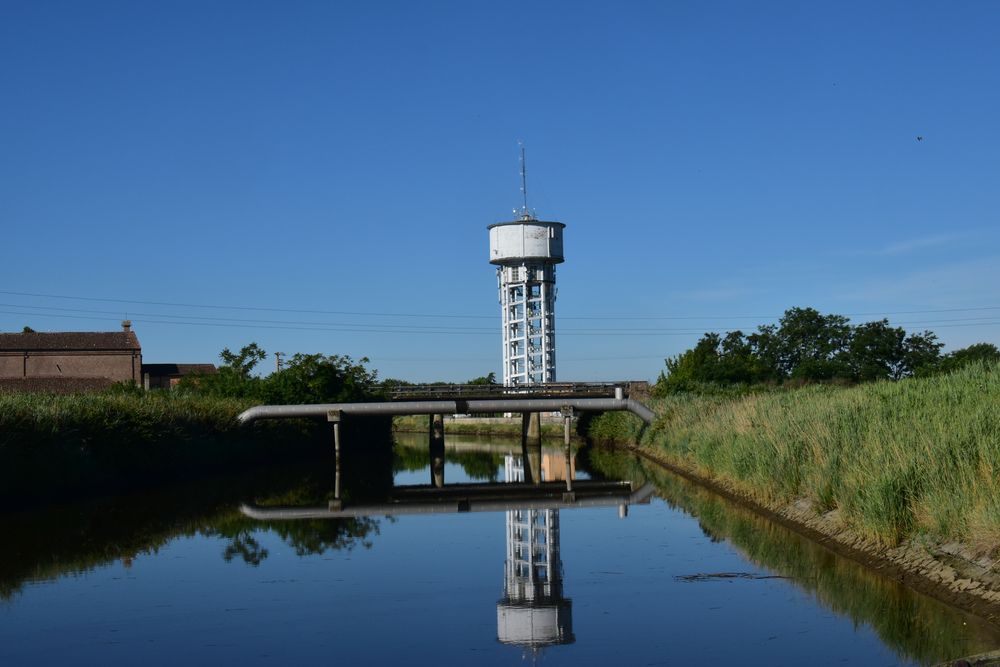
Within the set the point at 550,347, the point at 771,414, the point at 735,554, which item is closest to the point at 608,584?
the point at 735,554

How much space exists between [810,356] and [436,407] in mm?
45566

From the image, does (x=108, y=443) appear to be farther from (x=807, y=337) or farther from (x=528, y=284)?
(x=807, y=337)

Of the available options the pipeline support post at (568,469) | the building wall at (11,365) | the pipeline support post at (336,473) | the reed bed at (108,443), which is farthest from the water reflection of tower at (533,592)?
the building wall at (11,365)

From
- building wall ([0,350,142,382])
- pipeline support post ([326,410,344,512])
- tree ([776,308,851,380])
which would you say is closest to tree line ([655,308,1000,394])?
tree ([776,308,851,380])

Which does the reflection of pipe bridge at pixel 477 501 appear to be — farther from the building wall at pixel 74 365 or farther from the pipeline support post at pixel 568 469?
the building wall at pixel 74 365

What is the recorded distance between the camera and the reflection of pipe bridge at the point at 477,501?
93.4ft

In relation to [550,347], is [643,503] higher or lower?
lower

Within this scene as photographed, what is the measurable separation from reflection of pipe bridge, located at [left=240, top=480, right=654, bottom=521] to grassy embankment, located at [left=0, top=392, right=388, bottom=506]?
5293 mm

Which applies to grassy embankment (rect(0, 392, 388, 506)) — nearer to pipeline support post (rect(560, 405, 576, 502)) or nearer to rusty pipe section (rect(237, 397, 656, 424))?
rusty pipe section (rect(237, 397, 656, 424))

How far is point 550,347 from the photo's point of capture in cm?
7269

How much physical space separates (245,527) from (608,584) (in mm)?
11157

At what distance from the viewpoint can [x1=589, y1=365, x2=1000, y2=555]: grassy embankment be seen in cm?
1451

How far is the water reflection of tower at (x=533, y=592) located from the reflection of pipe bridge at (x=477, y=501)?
4058 mm

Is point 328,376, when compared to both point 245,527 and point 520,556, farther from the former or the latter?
point 520,556
